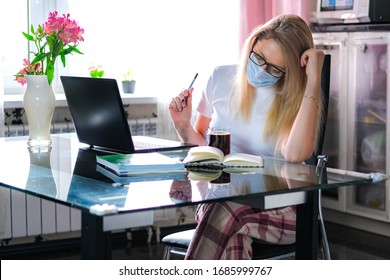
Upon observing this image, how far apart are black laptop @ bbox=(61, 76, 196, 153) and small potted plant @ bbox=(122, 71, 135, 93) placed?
4.97ft

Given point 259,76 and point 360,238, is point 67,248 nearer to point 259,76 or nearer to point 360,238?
point 360,238

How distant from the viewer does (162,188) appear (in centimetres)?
193

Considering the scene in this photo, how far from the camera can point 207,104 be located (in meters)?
2.89

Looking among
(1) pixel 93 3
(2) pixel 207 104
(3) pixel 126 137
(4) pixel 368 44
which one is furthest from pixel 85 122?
(4) pixel 368 44

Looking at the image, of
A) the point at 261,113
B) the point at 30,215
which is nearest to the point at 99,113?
the point at 261,113

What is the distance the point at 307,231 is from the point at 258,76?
68 cm

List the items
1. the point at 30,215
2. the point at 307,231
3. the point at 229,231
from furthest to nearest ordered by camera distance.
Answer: the point at 30,215 → the point at 229,231 → the point at 307,231

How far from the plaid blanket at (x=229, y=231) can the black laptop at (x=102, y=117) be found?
37 cm

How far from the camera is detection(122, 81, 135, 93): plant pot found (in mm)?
4250

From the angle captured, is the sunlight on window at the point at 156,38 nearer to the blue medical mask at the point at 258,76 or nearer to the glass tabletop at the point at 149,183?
the blue medical mask at the point at 258,76

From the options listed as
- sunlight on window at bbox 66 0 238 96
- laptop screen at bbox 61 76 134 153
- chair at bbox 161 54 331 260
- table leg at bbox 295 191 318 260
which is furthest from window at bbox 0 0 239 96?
table leg at bbox 295 191 318 260

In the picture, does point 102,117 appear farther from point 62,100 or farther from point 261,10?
point 261,10

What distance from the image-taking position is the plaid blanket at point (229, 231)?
Answer: 7.30 feet

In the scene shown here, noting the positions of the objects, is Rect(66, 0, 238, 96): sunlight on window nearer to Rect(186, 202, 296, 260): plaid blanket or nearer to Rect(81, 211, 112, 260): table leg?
Rect(186, 202, 296, 260): plaid blanket
